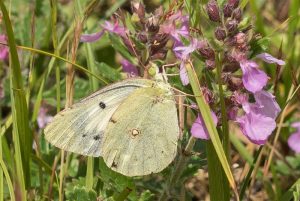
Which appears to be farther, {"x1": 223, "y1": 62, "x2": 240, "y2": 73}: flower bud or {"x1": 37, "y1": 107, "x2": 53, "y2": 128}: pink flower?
{"x1": 37, "y1": 107, "x2": 53, "y2": 128}: pink flower

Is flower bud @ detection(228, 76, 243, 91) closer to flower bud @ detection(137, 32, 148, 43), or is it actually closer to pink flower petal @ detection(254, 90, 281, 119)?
pink flower petal @ detection(254, 90, 281, 119)

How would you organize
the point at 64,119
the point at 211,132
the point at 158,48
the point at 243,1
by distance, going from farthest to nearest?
the point at 158,48, the point at 243,1, the point at 64,119, the point at 211,132

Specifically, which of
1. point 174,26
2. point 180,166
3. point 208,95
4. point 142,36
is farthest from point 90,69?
point 208,95

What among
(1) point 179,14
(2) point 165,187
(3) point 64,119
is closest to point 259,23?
(1) point 179,14

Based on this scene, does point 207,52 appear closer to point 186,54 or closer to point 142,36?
point 186,54

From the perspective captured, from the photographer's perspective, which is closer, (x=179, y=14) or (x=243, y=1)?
(x=243, y=1)

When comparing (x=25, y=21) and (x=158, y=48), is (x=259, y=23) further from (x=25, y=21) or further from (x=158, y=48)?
(x=25, y=21)

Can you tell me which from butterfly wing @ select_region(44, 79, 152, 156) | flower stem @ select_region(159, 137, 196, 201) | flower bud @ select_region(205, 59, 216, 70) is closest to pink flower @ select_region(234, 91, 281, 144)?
flower bud @ select_region(205, 59, 216, 70)
